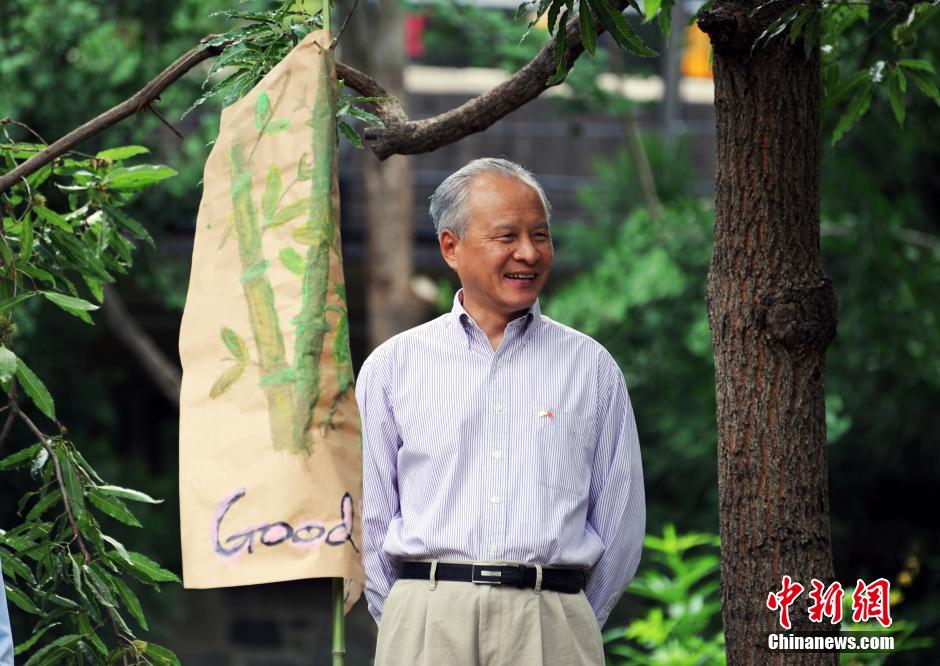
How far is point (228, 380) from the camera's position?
8.43ft

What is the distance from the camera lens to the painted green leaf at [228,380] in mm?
2566

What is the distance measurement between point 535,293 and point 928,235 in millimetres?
5250

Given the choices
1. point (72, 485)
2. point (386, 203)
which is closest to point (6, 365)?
point (72, 485)

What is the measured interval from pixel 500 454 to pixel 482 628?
339 mm

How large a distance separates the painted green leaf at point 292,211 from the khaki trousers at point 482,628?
760 mm

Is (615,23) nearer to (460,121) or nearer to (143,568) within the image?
(460,121)

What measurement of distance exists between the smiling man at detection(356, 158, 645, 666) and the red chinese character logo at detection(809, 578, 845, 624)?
1.23ft

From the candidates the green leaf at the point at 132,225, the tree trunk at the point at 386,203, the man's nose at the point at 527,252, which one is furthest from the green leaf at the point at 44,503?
the tree trunk at the point at 386,203

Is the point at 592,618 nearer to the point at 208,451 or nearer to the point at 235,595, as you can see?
the point at 208,451

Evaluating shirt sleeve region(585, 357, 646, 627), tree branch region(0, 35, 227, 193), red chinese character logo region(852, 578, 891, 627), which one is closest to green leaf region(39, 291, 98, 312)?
tree branch region(0, 35, 227, 193)

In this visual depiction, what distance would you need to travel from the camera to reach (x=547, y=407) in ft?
9.46

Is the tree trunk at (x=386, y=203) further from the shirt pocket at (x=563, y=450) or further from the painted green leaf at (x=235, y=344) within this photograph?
the painted green leaf at (x=235, y=344)

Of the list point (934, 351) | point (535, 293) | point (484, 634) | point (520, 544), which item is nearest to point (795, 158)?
point (535, 293)

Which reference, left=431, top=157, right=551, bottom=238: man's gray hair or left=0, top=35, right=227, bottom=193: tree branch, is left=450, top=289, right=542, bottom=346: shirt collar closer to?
left=431, top=157, right=551, bottom=238: man's gray hair
